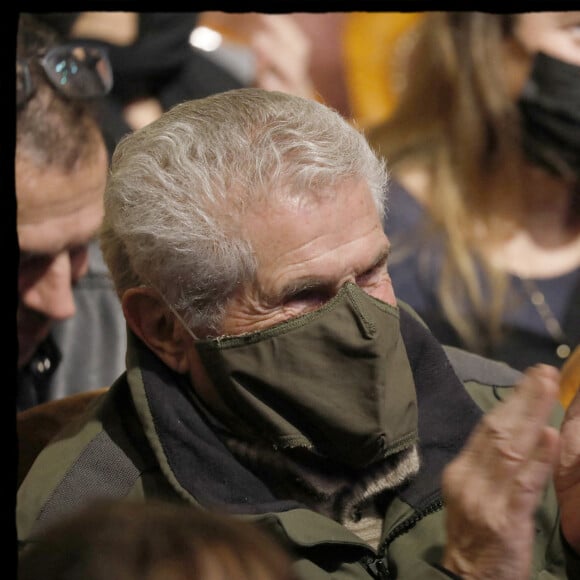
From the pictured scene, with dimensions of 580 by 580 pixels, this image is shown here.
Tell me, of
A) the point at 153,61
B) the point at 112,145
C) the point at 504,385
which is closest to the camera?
the point at 504,385

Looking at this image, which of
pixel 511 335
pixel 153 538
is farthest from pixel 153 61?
pixel 153 538

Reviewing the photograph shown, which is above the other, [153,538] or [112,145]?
[153,538]

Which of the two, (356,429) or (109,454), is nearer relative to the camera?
(356,429)

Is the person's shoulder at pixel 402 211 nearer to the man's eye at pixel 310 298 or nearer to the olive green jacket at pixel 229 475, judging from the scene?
the olive green jacket at pixel 229 475

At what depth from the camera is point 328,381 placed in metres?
1.54

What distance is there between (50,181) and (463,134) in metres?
1.36

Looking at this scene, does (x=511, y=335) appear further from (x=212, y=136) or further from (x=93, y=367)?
(x=212, y=136)

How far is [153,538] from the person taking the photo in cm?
103

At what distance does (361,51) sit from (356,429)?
1.95 meters

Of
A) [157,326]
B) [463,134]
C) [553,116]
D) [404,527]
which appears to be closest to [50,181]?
[157,326]

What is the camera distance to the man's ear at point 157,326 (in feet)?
5.48

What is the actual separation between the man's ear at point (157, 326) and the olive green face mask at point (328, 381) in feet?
0.37

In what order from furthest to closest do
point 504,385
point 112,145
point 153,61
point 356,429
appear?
point 153,61
point 112,145
point 504,385
point 356,429

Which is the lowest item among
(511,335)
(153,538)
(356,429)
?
(511,335)
